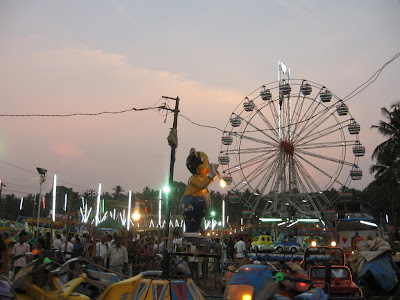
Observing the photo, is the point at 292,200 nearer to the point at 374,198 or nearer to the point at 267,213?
the point at 267,213

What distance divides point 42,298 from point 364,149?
27.0m

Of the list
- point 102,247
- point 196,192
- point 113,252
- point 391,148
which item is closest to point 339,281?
point 196,192

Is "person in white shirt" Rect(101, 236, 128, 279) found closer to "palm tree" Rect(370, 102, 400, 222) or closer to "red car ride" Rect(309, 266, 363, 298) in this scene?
"red car ride" Rect(309, 266, 363, 298)

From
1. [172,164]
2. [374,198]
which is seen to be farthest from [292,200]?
[374,198]

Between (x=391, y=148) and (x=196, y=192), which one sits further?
(x=391, y=148)

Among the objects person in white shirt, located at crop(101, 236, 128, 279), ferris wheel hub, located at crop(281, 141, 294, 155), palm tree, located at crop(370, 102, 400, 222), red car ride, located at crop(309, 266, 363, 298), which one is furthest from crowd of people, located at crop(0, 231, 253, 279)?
palm tree, located at crop(370, 102, 400, 222)

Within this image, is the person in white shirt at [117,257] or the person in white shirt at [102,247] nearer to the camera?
the person in white shirt at [117,257]

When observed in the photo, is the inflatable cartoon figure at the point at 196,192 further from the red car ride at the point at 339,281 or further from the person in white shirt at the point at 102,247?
the red car ride at the point at 339,281

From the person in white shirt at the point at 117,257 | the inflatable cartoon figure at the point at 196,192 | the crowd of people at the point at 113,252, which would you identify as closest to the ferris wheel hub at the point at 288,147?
the crowd of people at the point at 113,252

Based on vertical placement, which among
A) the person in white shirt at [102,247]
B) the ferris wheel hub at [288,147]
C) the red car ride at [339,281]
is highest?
the ferris wheel hub at [288,147]

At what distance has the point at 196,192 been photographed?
46.0 ft

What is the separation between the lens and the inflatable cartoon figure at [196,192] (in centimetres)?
1383

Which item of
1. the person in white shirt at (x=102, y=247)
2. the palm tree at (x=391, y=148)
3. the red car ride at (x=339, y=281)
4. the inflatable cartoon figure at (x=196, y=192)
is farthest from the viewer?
the palm tree at (x=391, y=148)

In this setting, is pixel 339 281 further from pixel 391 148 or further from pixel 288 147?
pixel 391 148
